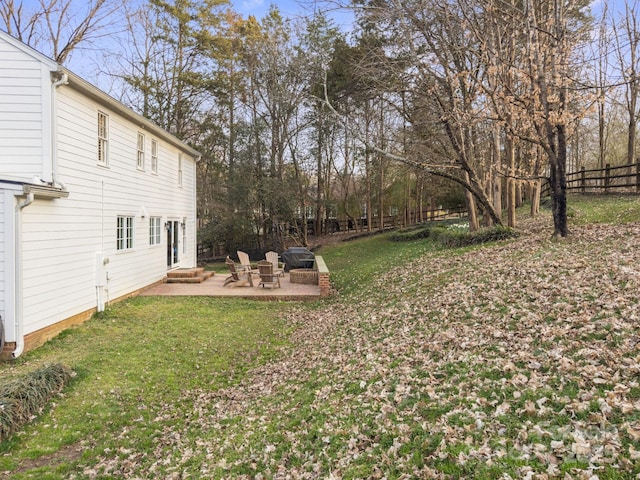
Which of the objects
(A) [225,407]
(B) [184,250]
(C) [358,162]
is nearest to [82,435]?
(A) [225,407]

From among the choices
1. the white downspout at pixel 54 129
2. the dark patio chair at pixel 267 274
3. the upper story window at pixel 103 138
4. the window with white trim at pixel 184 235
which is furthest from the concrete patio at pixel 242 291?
the white downspout at pixel 54 129

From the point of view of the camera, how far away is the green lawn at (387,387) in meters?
3.06

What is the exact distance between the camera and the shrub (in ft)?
14.9

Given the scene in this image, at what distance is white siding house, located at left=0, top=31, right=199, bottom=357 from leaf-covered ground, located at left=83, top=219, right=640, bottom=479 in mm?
3924

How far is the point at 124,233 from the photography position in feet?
37.0

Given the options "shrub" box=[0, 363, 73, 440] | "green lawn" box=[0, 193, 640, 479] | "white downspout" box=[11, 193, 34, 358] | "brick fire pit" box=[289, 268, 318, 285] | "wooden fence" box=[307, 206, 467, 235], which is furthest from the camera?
"wooden fence" box=[307, 206, 467, 235]

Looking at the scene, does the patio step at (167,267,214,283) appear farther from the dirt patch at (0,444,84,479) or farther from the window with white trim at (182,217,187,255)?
the dirt patch at (0,444,84,479)

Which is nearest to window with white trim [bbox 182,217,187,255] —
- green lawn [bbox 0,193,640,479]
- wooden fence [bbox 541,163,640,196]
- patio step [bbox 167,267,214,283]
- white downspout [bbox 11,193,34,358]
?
patio step [bbox 167,267,214,283]

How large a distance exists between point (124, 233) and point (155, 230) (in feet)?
7.97

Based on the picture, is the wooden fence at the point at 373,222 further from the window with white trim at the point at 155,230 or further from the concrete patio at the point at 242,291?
the window with white trim at the point at 155,230

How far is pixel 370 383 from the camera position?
4707 millimetres

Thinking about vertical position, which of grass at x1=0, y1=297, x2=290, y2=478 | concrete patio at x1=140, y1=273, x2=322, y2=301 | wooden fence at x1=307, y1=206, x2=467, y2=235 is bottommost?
grass at x1=0, y1=297, x2=290, y2=478

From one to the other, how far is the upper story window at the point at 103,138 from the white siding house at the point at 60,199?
0.02 m

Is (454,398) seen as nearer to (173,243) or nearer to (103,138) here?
(103,138)
